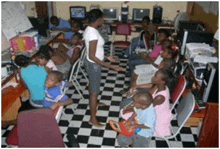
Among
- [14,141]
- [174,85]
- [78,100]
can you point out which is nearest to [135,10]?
[78,100]

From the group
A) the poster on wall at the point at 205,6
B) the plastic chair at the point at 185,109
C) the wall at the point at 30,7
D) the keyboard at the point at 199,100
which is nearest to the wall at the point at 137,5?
the wall at the point at 30,7

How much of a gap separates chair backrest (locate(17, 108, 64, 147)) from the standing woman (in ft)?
2.90

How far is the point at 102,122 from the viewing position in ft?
8.96

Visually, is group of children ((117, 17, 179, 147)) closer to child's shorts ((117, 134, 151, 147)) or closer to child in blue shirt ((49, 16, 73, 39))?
child's shorts ((117, 134, 151, 147))

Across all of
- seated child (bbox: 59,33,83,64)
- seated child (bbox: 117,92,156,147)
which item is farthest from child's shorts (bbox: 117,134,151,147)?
seated child (bbox: 59,33,83,64)

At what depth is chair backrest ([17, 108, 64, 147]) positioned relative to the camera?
1545mm

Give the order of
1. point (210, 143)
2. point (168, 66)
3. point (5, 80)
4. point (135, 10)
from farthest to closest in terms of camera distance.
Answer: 1. point (135, 10)
2. point (168, 66)
3. point (5, 80)
4. point (210, 143)

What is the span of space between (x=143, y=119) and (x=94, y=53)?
887mm

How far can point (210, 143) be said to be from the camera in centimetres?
206

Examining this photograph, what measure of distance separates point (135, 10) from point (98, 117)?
3.68m

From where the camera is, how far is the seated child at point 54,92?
81.4 inches

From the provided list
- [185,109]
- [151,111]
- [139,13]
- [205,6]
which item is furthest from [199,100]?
[139,13]

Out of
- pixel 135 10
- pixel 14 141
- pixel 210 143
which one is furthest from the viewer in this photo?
pixel 135 10

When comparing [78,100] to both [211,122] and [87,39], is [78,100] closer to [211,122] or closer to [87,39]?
[87,39]
